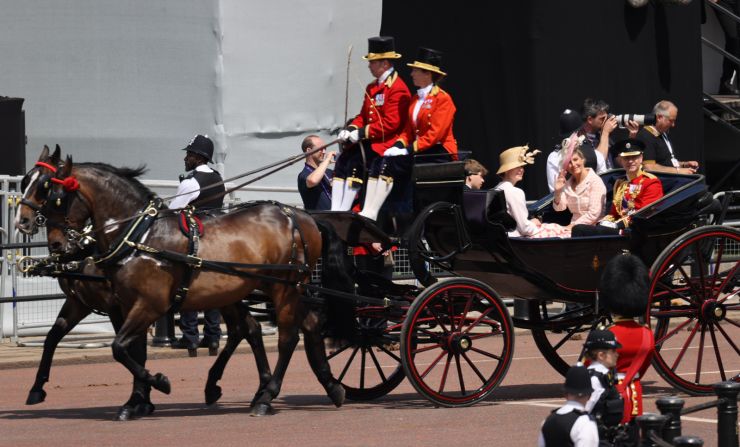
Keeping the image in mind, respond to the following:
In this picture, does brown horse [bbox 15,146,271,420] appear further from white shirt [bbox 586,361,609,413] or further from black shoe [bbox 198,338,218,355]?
white shirt [bbox 586,361,609,413]

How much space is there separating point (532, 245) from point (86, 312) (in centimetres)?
343

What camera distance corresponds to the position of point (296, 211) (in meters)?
11.3

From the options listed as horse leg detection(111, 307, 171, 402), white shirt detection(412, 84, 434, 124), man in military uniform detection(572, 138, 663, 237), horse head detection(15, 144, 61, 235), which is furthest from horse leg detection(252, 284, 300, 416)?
man in military uniform detection(572, 138, 663, 237)

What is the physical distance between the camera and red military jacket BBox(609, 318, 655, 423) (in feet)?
25.0

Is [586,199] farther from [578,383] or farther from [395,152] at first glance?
[578,383]

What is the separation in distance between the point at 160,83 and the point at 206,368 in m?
5.23

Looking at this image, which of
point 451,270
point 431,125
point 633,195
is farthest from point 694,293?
point 431,125

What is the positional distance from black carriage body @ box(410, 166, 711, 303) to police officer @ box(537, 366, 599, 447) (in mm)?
4222

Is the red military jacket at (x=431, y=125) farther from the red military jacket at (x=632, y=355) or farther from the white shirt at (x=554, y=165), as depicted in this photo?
the red military jacket at (x=632, y=355)

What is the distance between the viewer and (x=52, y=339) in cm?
1126

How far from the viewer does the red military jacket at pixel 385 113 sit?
37.7 feet

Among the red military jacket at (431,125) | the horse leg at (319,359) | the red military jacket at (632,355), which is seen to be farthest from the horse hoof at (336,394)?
the red military jacket at (632,355)

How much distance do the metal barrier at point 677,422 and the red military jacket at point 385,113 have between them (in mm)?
4575

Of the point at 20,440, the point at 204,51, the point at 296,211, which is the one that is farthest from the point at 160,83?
the point at 20,440
